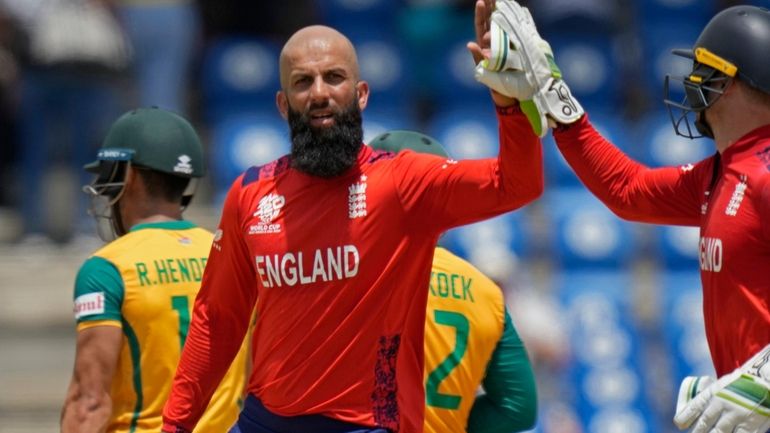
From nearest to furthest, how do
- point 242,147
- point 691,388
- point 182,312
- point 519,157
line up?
point 519,157 < point 691,388 < point 182,312 < point 242,147

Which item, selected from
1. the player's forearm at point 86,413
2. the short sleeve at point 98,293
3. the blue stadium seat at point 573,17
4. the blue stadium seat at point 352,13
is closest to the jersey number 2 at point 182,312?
the short sleeve at point 98,293

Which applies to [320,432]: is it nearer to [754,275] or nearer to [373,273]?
[373,273]

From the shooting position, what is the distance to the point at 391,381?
5.08 meters

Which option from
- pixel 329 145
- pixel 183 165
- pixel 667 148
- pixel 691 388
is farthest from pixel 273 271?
pixel 667 148

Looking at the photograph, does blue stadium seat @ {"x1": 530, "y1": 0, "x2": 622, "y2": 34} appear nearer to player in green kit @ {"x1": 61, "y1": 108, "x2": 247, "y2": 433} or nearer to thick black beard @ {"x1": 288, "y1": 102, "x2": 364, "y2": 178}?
player in green kit @ {"x1": 61, "y1": 108, "x2": 247, "y2": 433}

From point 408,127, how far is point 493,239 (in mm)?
1199

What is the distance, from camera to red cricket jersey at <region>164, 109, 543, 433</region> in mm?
5043

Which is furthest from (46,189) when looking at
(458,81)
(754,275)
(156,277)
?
(754,275)

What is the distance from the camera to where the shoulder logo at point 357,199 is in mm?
5102

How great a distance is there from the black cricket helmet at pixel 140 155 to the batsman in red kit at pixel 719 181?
5.58 feet

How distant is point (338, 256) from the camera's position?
16.6ft

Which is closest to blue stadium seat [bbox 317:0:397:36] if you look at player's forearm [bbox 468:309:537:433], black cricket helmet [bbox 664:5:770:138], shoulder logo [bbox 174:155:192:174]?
shoulder logo [bbox 174:155:192:174]

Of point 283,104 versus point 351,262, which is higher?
point 283,104

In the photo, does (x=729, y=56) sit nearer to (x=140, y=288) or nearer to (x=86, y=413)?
(x=140, y=288)
